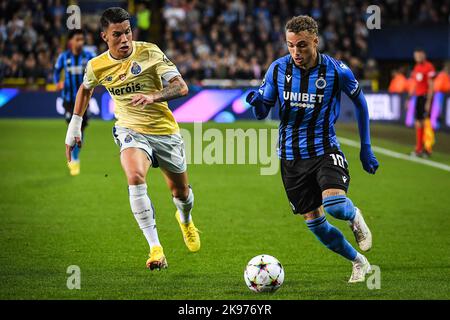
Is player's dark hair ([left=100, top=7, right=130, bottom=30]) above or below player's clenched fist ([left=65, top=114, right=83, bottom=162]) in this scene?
above

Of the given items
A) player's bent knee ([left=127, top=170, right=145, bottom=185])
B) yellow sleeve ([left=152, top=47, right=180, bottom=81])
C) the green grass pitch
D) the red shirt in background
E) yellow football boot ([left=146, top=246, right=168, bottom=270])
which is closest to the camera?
the green grass pitch

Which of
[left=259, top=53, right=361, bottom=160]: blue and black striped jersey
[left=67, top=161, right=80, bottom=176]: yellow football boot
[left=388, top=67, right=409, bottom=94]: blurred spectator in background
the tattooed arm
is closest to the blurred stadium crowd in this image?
[left=388, top=67, right=409, bottom=94]: blurred spectator in background

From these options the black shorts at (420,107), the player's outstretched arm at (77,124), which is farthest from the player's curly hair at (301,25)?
the black shorts at (420,107)

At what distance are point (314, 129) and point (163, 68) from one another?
4.84 feet

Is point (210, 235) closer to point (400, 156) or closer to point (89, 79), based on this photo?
point (89, 79)

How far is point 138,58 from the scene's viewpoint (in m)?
7.79

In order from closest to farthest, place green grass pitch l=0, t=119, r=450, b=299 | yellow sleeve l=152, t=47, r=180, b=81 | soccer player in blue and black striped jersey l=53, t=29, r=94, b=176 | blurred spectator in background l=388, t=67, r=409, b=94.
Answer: green grass pitch l=0, t=119, r=450, b=299 → yellow sleeve l=152, t=47, r=180, b=81 → soccer player in blue and black striped jersey l=53, t=29, r=94, b=176 → blurred spectator in background l=388, t=67, r=409, b=94

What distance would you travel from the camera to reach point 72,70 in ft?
49.8

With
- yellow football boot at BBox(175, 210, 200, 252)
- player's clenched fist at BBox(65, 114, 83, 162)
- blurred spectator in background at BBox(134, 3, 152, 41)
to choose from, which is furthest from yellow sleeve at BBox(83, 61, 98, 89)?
blurred spectator in background at BBox(134, 3, 152, 41)

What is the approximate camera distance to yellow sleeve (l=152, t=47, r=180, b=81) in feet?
25.3

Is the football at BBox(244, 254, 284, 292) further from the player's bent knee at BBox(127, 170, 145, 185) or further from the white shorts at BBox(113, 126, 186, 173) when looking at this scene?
the white shorts at BBox(113, 126, 186, 173)

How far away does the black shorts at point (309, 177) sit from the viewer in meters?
6.97

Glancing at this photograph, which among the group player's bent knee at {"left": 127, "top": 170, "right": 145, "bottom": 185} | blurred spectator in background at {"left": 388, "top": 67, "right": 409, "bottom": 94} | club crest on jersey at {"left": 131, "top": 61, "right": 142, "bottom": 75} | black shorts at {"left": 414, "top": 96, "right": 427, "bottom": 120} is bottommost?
blurred spectator in background at {"left": 388, "top": 67, "right": 409, "bottom": 94}

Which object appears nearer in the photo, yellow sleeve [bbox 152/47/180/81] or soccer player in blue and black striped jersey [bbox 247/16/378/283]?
soccer player in blue and black striped jersey [bbox 247/16/378/283]
